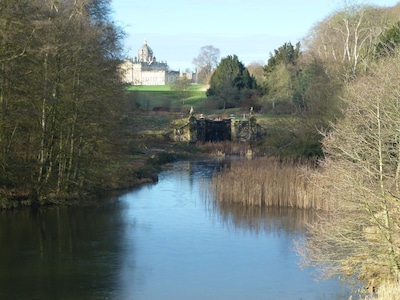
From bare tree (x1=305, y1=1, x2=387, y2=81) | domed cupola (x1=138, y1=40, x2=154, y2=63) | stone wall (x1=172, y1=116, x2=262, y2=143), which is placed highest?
domed cupola (x1=138, y1=40, x2=154, y2=63)

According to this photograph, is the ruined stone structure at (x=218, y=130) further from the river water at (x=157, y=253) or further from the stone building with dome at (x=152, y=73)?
the stone building with dome at (x=152, y=73)

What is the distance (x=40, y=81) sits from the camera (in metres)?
21.0

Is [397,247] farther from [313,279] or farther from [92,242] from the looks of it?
[92,242]

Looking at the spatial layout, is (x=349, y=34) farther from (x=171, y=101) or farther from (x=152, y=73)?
(x=152, y=73)

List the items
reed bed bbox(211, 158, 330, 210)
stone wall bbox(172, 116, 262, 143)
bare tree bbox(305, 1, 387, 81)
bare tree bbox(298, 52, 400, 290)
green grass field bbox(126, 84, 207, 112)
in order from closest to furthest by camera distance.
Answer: bare tree bbox(298, 52, 400, 290) → reed bed bbox(211, 158, 330, 210) → bare tree bbox(305, 1, 387, 81) → stone wall bbox(172, 116, 262, 143) → green grass field bbox(126, 84, 207, 112)

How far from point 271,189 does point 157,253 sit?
675cm

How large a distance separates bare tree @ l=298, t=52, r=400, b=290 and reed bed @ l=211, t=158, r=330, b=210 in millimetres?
8266

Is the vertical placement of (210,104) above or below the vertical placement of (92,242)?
above

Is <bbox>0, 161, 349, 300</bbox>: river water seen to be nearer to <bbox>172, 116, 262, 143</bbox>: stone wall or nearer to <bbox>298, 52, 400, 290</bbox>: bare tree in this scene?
<bbox>298, 52, 400, 290</bbox>: bare tree

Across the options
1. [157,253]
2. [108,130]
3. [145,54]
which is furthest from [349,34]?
[145,54]

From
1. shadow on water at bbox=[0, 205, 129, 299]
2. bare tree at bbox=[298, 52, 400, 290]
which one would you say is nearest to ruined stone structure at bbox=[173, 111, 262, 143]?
shadow on water at bbox=[0, 205, 129, 299]

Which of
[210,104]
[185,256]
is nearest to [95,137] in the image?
[185,256]

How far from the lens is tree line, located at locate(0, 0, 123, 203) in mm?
20078

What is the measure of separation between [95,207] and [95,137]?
3203 mm
